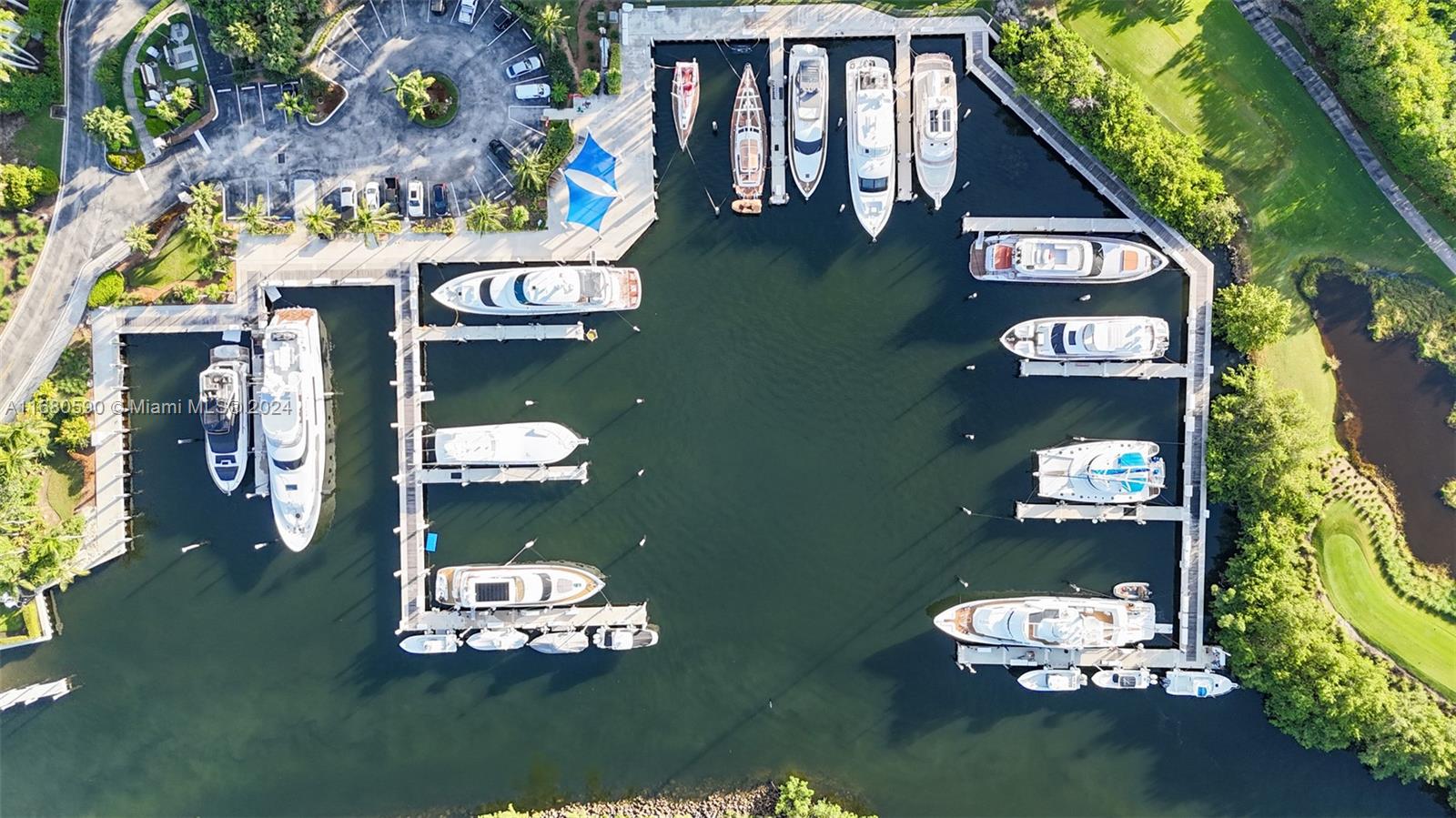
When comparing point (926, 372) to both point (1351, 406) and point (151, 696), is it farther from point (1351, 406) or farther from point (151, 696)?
point (151, 696)

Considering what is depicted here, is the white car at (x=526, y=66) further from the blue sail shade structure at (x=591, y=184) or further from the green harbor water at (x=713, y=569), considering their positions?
the green harbor water at (x=713, y=569)

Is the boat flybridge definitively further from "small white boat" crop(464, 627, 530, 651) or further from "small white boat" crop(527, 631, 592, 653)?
"small white boat" crop(464, 627, 530, 651)

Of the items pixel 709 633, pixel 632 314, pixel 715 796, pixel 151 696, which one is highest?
pixel 632 314

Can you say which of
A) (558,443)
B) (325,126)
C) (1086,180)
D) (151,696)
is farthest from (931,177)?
(151,696)

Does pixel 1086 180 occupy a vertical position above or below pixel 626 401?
above

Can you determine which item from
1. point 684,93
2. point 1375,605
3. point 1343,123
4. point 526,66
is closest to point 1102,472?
point 1375,605

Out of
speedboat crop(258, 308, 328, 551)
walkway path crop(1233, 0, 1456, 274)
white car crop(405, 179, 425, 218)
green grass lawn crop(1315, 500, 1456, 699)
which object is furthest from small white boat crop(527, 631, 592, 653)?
walkway path crop(1233, 0, 1456, 274)
